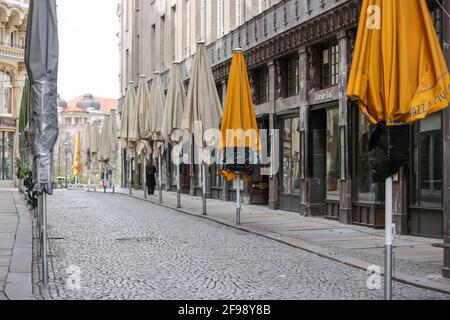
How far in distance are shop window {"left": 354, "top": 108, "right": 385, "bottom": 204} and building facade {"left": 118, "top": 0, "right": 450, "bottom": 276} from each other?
24 mm

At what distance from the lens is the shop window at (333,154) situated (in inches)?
777

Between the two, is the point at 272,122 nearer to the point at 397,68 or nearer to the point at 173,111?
the point at 173,111

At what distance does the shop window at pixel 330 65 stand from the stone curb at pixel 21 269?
30.3ft

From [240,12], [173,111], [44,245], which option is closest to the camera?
[44,245]

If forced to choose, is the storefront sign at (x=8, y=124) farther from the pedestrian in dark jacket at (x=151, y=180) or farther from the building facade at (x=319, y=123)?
the building facade at (x=319, y=123)

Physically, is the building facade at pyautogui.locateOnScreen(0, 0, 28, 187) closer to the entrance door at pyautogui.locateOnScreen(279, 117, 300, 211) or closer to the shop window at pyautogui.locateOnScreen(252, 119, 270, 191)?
the shop window at pyautogui.locateOnScreen(252, 119, 270, 191)

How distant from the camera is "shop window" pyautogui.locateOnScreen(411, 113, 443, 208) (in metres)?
15.0

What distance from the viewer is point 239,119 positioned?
728 inches

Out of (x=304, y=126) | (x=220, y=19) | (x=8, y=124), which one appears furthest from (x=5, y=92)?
(x=304, y=126)

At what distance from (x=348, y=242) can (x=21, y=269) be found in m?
6.74

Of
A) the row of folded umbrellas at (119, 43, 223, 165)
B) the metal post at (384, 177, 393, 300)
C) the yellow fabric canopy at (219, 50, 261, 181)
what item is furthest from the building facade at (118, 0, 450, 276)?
the metal post at (384, 177, 393, 300)

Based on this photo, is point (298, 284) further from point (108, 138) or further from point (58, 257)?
point (108, 138)

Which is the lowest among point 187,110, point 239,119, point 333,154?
point 333,154

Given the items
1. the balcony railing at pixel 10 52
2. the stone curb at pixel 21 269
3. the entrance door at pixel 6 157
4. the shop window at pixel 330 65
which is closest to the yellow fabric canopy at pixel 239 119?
the shop window at pixel 330 65
